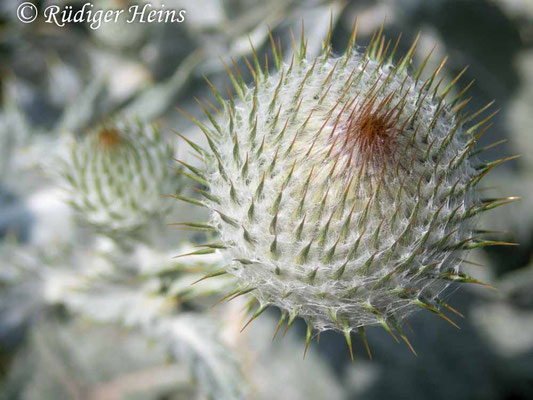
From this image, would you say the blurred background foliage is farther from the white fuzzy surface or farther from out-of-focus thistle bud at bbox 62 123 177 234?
the white fuzzy surface

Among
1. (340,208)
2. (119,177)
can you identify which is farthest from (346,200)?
(119,177)

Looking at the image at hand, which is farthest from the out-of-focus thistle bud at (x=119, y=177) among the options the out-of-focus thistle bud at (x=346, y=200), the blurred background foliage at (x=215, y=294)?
the out-of-focus thistle bud at (x=346, y=200)

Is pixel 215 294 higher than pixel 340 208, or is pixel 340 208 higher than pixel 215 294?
pixel 340 208

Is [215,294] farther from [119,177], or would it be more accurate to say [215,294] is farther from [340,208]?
[340,208]

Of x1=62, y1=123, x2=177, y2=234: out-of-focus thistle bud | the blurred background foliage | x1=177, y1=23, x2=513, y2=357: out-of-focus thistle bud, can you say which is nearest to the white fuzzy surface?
x1=177, y1=23, x2=513, y2=357: out-of-focus thistle bud

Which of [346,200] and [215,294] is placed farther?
[215,294]

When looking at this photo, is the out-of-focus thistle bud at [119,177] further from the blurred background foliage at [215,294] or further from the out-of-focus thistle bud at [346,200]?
the out-of-focus thistle bud at [346,200]

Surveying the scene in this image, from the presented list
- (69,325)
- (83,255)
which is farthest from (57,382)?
(83,255)
